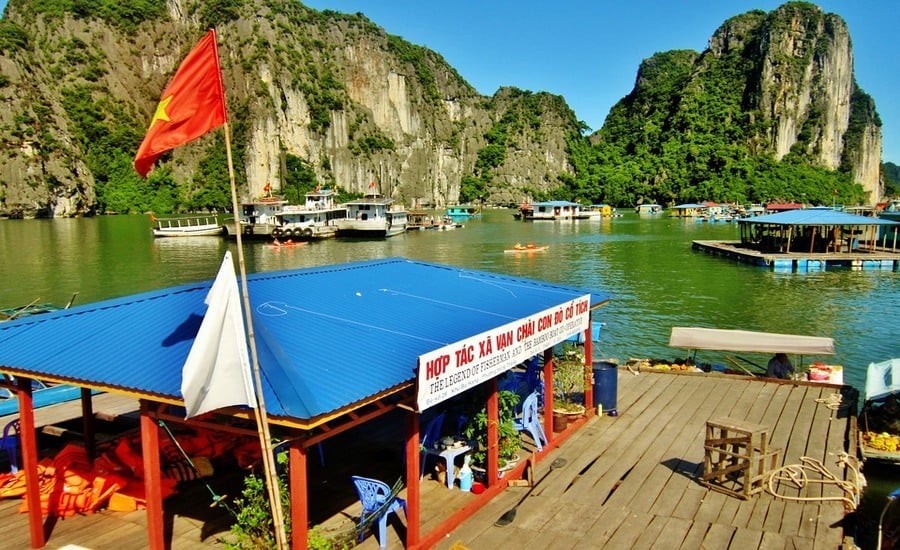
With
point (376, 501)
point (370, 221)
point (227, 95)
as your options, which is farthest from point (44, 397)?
point (227, 95)

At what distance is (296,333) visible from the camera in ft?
25.9

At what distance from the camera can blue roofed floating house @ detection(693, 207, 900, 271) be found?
156ft

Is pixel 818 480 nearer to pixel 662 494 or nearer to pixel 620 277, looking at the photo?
pixel 662 494

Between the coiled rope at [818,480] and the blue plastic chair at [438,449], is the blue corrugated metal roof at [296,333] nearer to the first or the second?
the blue plastic chair at [438,449]

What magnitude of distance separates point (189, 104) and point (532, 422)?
739 centimetres

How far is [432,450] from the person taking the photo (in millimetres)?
8992

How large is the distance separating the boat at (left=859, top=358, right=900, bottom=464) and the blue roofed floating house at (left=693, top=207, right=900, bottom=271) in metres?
38.0

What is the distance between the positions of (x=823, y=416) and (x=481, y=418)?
812 cm

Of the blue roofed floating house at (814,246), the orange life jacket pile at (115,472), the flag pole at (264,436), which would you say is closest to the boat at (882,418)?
the flag pole at (264,436)

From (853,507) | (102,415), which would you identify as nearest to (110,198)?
(102,415)

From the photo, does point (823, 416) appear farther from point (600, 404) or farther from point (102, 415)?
point (102, 415)

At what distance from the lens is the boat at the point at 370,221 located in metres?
87.5

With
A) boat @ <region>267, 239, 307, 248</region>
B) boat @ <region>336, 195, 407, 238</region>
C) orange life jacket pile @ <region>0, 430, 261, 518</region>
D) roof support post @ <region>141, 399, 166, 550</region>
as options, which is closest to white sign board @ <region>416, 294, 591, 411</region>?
roof support post @ <region>141, 399, 166, 550</region>

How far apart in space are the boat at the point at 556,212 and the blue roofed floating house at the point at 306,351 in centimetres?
11902
